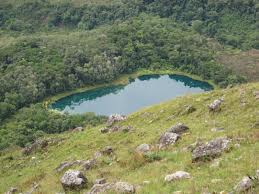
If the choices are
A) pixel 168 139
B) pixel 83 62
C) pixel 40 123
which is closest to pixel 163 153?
pixel 168 139

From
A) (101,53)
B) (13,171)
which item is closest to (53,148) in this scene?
(13,171)

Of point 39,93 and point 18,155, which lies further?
point 39,93

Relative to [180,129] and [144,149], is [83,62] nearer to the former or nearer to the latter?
[180,129]

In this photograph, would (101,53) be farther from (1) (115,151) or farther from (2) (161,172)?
(2) (161,172)

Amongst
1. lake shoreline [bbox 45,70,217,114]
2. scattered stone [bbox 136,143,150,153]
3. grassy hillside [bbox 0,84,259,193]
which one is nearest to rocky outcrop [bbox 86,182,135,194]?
grassy hillside [bbox 0,84,259,193]

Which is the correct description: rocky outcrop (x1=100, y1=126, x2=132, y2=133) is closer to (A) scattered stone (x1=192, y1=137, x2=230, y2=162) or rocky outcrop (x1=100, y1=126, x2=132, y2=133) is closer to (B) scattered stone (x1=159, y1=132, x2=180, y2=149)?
(B) scattered stone (x1=159, y1=132, x2=180, y2=149)

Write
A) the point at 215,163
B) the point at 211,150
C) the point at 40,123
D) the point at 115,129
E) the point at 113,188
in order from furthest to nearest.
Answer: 1. the point at 40,123
2. the point at 115,129
3. the point at 211,150
4. the point at 215,163
5. the point at 113,188
